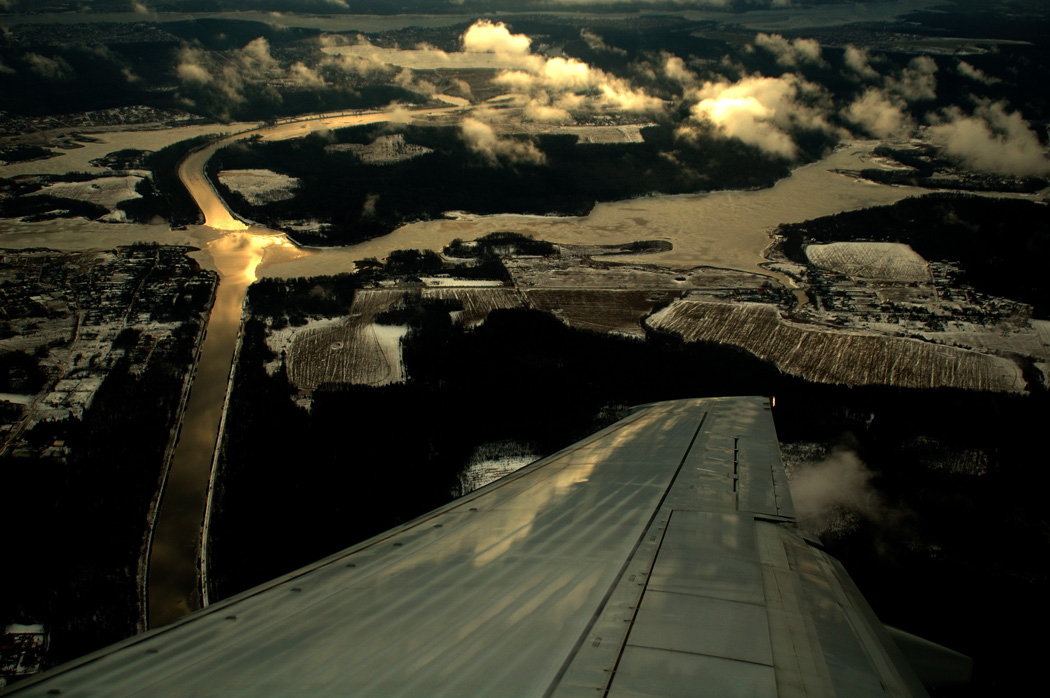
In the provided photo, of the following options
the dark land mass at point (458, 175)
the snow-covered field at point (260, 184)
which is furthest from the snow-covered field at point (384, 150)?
the snow-covered field at point (260, 184)

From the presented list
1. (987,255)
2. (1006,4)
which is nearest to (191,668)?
(987,255)

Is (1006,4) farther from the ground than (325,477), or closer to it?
farther from the ground

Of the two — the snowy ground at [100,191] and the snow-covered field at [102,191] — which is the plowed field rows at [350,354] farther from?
the snowy ground at [100,191]

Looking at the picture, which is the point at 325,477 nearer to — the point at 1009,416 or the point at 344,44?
the point at 1009,416

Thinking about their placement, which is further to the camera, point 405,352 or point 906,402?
point 405,352

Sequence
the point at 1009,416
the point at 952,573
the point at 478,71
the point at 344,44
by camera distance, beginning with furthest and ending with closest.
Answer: the point at 344,44
the point at 478,71
the point at 1009,416
the point at 952,573

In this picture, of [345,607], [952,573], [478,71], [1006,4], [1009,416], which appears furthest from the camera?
[1006,4]
